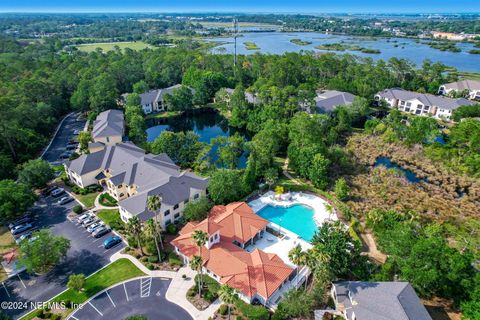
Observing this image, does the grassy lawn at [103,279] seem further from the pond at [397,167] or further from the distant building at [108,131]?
the pond at [397,167]

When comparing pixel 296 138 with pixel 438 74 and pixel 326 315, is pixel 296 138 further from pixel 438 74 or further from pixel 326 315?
pixel 438 74

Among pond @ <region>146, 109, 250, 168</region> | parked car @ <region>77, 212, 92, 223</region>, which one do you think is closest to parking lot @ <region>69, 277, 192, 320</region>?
parked car @ <region>77, 212, 92, 223</region>

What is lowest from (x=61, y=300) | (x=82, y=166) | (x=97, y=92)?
(x=61, y=300)

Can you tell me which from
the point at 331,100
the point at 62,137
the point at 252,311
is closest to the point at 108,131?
the point at 62,137

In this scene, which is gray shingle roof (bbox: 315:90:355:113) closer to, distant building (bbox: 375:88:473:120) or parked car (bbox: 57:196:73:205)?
distant building (bbox: 375:88:473:120)

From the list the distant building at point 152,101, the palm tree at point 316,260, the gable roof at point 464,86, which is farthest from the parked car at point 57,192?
the gable roof at point 464,86

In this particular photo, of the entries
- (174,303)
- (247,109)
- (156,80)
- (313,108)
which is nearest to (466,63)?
(313,108)
